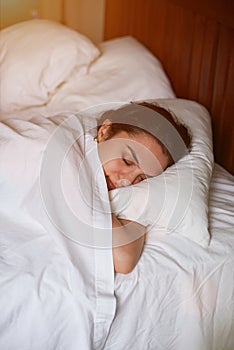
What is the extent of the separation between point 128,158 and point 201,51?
572 millimetres

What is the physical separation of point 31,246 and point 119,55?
3.14ft

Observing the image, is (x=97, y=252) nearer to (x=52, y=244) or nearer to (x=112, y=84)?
(x=52, y=244)

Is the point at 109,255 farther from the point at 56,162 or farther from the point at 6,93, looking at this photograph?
the point at 6,93

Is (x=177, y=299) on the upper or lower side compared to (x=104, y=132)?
lower

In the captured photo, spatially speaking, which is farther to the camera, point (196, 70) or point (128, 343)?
point (196, 70)

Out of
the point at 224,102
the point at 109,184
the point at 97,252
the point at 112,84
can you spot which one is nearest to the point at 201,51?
the point at 224,102

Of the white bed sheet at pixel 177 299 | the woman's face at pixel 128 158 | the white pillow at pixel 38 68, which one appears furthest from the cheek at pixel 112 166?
the white pillow at pixel 38 68

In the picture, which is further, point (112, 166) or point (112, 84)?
point (112, 84)

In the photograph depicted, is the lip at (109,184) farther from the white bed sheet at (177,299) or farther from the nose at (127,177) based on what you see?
the white bed sheet at (177,299)

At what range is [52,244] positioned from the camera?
1062 millimetres

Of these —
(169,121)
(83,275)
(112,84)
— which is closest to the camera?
(83,275)

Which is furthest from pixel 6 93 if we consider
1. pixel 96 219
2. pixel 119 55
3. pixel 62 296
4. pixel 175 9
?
pixel 62 296

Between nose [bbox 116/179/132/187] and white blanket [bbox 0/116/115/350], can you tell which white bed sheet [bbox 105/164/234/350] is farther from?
nose [bbox 116/179/132/187]

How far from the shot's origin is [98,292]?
3.32ft
